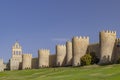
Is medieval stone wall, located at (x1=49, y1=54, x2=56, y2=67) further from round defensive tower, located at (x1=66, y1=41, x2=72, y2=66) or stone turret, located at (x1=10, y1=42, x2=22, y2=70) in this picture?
stone turret, located at (x1=10, y1=42, x2=22, y2=70)

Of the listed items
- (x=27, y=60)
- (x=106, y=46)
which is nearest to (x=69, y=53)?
(x=106, y=46)

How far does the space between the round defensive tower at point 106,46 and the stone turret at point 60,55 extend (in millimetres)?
18577

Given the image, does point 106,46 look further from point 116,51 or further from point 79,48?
point 79,48

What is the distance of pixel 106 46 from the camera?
73.4 metres

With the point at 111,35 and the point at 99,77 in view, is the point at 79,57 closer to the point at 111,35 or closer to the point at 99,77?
the point at 111,35

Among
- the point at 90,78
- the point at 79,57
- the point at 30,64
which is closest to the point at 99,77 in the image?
the point at 90,78

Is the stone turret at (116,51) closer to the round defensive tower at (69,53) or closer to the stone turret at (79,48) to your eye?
the stone turret at (79,48)

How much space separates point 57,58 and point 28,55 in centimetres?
2024

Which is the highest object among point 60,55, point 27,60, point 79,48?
point 79,48

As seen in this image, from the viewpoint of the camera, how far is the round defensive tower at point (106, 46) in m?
73.2

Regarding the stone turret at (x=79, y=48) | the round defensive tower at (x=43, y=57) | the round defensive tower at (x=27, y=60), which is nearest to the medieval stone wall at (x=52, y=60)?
the round defensive tower at (x=43, y=57)

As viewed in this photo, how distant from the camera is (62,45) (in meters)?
94.7

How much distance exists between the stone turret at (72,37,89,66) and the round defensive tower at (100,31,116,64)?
26.1 ft

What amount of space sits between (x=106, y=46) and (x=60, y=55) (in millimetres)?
21065
